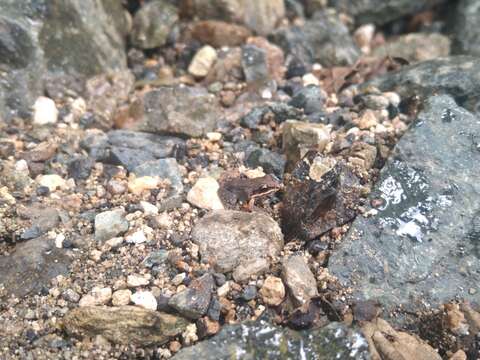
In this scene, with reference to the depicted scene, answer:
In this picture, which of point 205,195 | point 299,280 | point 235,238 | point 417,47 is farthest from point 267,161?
point 417,47

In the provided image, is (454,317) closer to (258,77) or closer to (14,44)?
(258,77)

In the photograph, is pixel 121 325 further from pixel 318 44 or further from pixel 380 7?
pixel 380 7

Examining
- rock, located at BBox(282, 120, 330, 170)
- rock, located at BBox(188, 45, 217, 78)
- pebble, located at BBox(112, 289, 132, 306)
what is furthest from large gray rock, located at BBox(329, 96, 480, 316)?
rock, located at BBox(188, 45, 217, 78)

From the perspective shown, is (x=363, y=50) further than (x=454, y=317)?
Yes

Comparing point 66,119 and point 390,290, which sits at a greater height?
point 66,119

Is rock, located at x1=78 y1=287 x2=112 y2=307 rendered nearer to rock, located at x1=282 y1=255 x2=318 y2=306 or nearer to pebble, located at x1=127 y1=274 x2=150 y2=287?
pebble, located at x1=127 y1=274 x2=150 y2=287

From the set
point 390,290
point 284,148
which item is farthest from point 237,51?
point 390,290

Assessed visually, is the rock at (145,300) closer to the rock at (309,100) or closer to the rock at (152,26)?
the rock at (309,100)
